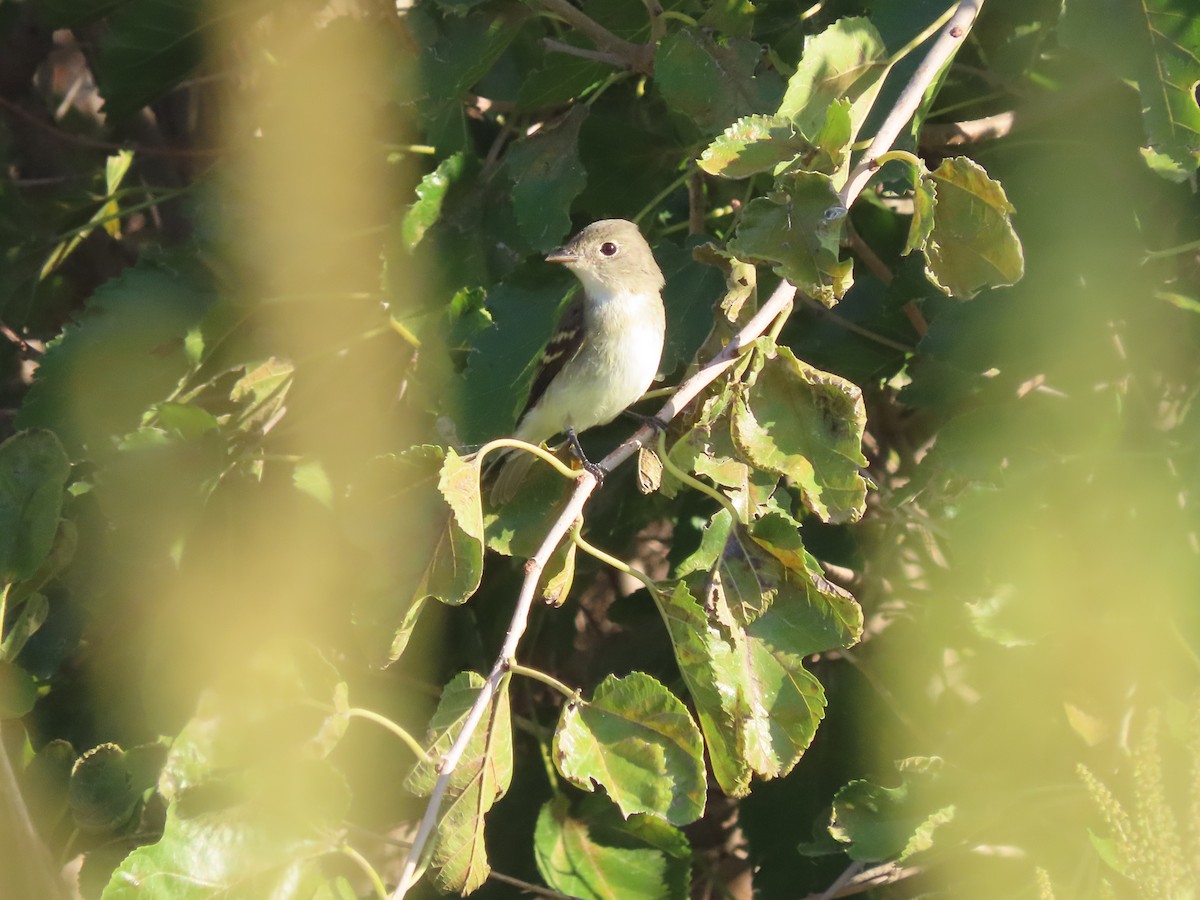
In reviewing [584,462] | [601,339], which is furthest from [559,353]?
[584,462]

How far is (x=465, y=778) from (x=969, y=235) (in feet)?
3.55

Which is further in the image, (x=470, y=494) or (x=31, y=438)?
(x=31, y=438)

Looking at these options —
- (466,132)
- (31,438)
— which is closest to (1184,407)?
(466,132)

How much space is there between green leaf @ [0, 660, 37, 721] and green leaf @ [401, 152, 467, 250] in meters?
1.18

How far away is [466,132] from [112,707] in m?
1.55

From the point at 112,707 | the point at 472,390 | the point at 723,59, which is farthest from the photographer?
the point at 112,707

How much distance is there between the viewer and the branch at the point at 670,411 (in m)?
1.66

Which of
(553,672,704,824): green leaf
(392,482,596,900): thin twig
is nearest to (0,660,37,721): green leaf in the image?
(392,482,596,900): thin twig

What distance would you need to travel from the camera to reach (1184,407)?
256 centimetres

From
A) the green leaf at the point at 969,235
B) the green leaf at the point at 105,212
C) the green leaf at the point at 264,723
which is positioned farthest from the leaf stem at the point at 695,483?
the green leaf at the point at 105,212

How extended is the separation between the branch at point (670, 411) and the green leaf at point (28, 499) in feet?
2.72

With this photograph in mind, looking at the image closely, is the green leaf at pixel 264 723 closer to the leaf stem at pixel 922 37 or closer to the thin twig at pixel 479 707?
the thin twig at pixel 479 707

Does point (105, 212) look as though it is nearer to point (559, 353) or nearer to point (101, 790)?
point (559, 353)

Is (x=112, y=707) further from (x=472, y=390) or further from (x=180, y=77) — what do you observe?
(x=180, y=77)
